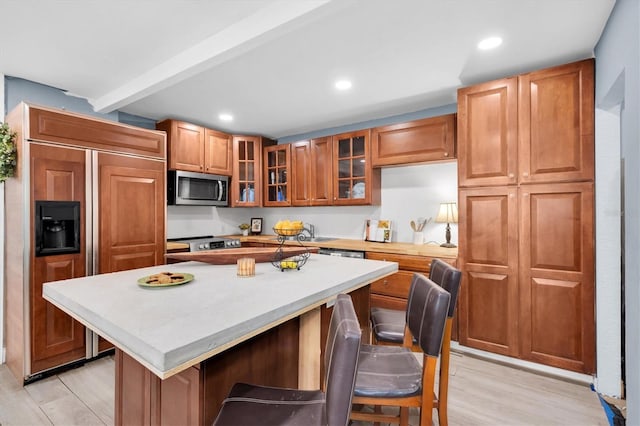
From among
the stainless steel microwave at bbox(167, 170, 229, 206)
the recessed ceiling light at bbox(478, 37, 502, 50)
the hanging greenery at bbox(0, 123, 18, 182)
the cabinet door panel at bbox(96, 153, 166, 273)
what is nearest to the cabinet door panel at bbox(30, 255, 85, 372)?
the cabinet door panel at bbox(96, 153, 166, 273)

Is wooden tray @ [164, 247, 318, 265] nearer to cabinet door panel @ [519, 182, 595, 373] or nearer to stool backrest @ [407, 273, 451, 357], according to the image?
stool backrest @ [407, 273, 451, 357]

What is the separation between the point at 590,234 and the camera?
223cm

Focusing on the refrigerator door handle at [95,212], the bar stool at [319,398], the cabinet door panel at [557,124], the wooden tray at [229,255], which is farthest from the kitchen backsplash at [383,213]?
the bar stool at [319,398]

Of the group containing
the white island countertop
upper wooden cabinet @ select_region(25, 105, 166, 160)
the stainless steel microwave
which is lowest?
the white island countertop

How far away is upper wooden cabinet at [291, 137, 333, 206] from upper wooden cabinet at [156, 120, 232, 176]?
93cm

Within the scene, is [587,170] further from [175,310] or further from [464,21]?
[175,310]

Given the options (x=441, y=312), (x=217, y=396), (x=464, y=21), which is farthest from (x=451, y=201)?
(x=217, y=396)

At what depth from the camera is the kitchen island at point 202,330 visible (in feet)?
2.75

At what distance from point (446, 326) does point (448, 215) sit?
1955 mm

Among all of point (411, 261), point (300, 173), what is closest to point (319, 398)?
point (411, 261)

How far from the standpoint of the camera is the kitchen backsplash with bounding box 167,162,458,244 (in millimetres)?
3486

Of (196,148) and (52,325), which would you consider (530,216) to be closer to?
(196,148)

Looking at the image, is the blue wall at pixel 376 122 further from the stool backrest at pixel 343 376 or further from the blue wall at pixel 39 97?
the stool backrest at pixel 343 376

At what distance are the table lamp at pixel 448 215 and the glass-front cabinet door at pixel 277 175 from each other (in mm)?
1969
